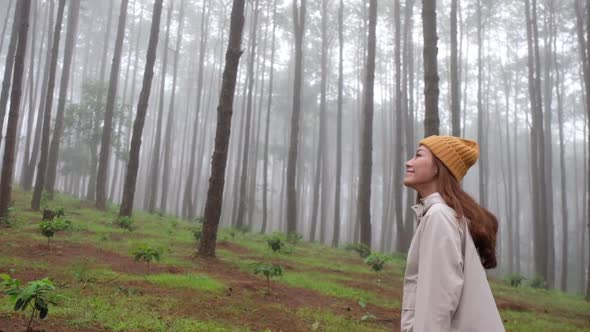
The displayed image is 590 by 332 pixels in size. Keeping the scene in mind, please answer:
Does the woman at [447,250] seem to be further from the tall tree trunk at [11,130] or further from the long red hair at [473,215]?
Answer: the tall tree trunk at [11,130]

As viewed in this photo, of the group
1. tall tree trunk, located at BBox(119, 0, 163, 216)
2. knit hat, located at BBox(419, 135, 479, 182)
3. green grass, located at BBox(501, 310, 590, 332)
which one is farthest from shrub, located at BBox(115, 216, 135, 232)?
knit hat, located at BBox(419, 135, 479, 182)

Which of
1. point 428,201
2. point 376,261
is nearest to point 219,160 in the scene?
point 376,261

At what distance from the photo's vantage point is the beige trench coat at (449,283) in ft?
6.23

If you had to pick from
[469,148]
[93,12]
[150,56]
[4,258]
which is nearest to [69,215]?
[150,56]

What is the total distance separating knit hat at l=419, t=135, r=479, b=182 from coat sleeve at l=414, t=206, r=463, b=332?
37 cm

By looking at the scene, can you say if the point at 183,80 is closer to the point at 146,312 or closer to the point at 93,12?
the point at 93,12

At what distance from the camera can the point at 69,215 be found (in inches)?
547

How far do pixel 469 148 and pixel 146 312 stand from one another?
4.09m

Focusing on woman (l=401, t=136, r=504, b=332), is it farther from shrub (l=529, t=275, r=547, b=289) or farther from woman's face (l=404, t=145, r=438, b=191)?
shrub (l=529, t=275, r=547, b=289)

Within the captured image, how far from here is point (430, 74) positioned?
9.02m

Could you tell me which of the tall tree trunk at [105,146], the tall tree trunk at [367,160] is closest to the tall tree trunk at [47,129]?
the tall tree trunk at [105,146]

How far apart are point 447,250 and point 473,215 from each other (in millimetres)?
363

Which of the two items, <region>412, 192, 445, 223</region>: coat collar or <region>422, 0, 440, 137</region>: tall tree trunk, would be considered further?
<region>422, 0, 440, 137</region>: tall tree trunk

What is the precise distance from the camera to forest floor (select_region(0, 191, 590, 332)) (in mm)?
4809
